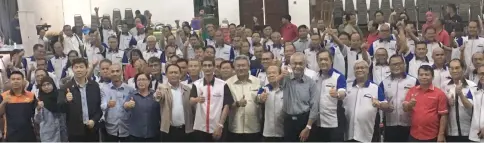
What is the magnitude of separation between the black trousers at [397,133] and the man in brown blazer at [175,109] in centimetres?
191

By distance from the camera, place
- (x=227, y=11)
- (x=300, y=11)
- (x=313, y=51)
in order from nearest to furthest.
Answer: (x=313, y=51) → (x=300, y=11) → (x=227, y=11)

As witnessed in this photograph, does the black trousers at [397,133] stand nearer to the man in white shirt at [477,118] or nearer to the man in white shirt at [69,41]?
the man in white shirt at [477,118]

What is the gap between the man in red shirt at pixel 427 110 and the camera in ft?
14.9

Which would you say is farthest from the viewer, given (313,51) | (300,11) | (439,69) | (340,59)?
(300,11)

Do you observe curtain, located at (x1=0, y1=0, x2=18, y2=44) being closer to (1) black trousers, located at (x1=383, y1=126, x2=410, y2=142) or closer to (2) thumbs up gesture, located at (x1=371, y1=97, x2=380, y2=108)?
(1) black trousers, located at (x1=383, y1=126, x2=410, y2=142)

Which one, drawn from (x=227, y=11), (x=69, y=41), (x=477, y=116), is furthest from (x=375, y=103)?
(x=227, y=11)

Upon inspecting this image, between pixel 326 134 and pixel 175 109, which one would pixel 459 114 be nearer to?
pixel 326 134

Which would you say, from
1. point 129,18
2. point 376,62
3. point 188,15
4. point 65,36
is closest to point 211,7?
point 188,15

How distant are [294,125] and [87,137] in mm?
2028

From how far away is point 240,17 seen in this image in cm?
1691

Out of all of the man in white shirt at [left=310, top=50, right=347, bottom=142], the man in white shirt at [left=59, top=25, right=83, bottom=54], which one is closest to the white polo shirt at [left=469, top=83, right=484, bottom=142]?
the man in white shirt at [left=310, top=50, right=347, bottom=142]

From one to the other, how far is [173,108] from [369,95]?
185cm

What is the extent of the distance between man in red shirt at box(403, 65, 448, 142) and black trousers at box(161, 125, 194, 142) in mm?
2076

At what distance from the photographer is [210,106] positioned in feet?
16.4
